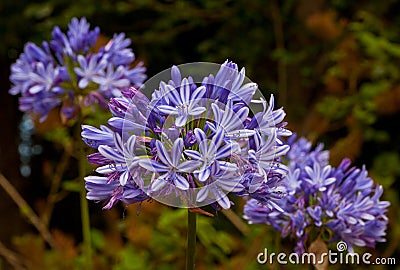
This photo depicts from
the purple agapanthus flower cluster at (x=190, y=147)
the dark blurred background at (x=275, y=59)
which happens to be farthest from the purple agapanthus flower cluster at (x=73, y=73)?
the purple agapanthus flower cluster at (x=190, y=147)

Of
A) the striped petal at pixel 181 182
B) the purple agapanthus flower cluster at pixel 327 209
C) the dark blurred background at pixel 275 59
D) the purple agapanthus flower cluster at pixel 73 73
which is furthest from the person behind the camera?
the dark blurred background at pixel 275 59

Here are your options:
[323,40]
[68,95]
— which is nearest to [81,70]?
[68,95]

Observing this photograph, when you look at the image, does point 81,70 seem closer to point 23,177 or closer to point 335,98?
point 335,98

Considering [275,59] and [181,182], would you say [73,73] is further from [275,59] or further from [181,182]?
[275,59]

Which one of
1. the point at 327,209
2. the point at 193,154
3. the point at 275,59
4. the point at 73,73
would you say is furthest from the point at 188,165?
the point at 275,59

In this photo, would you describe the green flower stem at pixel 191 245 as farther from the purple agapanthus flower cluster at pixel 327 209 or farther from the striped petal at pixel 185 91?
the purple agapanthus flower cluster at pixel 327 209
